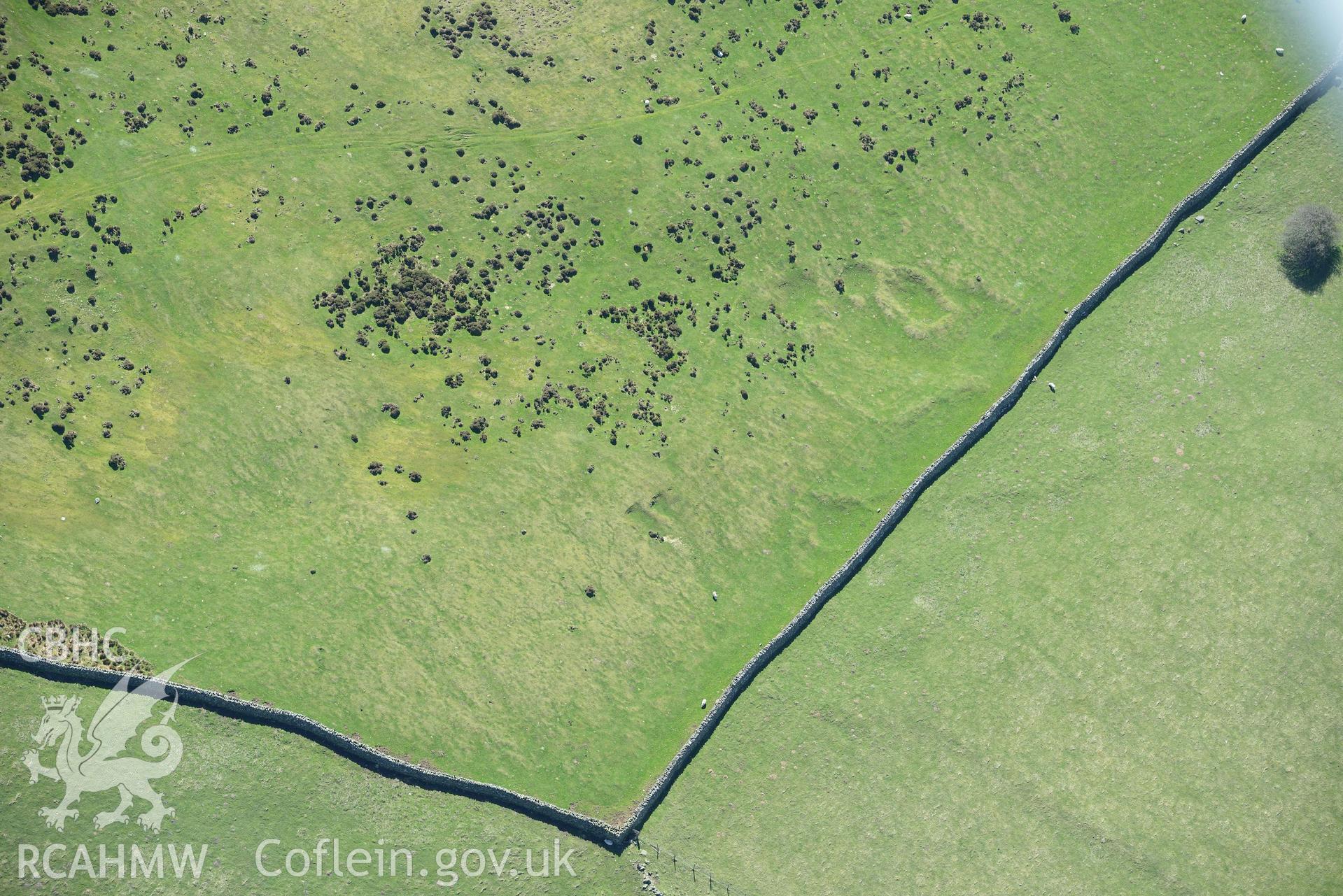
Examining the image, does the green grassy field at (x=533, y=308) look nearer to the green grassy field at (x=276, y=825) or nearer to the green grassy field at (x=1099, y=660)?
the green grassy field at (x=276, y=825)

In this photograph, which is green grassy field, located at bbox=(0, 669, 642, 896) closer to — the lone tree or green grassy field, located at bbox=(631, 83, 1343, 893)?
green grassy field, located at bbox=(631, 83, 1343, 893)

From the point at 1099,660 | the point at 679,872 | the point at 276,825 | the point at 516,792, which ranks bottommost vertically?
the point at 679,872

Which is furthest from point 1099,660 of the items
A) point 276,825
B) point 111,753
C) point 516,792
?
point 111,753

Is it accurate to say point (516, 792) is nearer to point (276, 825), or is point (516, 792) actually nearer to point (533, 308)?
point (276, 825)

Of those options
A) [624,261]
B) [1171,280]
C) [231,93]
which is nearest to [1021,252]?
[1171,280]

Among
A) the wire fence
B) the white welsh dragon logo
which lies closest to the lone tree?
the wire fence

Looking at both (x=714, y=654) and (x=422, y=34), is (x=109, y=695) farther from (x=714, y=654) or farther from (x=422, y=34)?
(x=422, y=34)
